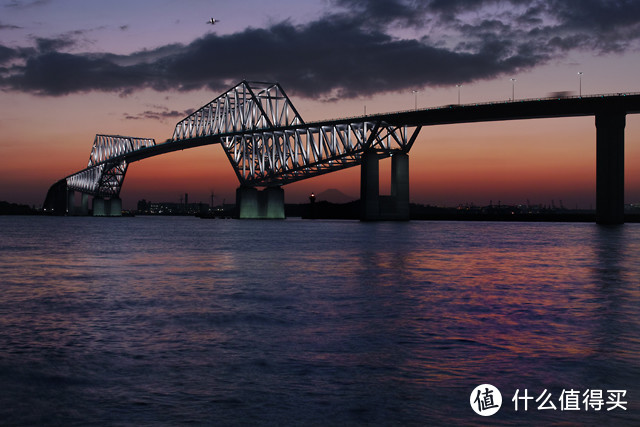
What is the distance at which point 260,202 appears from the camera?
14612 centimetres

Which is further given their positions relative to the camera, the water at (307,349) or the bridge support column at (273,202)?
the bridge support column at (273,202)

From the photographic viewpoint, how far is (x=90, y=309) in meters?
15.1

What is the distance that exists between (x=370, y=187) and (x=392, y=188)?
5.88 metres

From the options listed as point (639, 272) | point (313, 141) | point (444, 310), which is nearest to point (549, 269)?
point (639, 272)

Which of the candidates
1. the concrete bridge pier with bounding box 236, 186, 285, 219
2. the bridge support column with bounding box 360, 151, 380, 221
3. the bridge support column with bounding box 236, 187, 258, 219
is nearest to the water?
the bridge support column with bounding box 360, 151, 380, 221

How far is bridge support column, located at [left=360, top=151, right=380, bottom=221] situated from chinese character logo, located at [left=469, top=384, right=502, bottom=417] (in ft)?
Answer: 339

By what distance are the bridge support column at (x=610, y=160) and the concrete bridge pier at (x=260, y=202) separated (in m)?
69.6

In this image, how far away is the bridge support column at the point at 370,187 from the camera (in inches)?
4382

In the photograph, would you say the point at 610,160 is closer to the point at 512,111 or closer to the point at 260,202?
the point at 512,111

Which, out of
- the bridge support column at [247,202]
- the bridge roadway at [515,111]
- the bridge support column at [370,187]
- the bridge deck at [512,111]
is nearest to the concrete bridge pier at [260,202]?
the bridge support column at [247,202]

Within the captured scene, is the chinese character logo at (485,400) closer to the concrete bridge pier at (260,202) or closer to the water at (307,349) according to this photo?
the water at (307,349)

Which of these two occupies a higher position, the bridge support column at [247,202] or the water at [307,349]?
the bridge support column at [247,202]

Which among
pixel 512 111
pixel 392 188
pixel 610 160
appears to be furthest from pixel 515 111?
pixel 392 188

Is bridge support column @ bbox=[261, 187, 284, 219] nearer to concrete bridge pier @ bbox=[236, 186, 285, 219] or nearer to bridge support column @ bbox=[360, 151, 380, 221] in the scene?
concrete bridge pier @ bbox=[236, 186, 285, 219]
